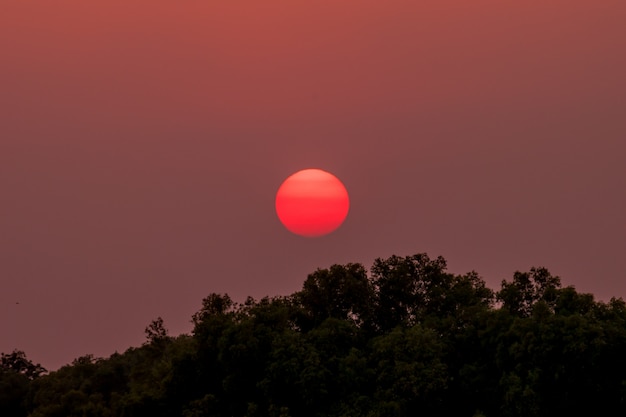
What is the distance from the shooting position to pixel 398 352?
52.2m

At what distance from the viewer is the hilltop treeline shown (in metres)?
50.2

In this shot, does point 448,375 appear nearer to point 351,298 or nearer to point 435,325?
point 435,325

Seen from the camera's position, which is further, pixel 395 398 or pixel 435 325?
pixel 435 325

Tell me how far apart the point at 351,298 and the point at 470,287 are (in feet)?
20.3

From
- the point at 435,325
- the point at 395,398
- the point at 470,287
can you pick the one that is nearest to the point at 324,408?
the point at 395,398

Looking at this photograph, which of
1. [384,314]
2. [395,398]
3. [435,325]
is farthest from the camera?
[384,314]

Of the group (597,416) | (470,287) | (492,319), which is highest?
(470,287)

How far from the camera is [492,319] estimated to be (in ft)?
173

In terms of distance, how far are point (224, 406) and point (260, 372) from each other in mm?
2470

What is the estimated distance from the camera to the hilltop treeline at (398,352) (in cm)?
5025

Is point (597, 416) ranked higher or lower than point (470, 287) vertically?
lower

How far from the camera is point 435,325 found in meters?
54.9

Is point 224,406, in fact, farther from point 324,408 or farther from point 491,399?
point 491,399

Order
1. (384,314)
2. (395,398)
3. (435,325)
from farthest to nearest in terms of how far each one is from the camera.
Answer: (384,314) → (435,325) → (395,398)
